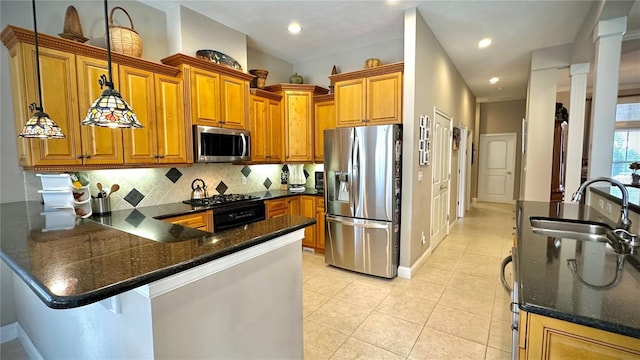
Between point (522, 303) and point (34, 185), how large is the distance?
334 centimetres

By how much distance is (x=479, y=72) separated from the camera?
5.51m

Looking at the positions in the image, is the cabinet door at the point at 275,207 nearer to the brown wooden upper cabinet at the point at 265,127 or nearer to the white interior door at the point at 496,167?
the brown wooden upper cabinet at the point at 265,127

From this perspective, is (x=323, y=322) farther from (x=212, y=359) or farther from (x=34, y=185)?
(x=34, y=185)

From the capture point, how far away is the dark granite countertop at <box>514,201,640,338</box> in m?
0.83

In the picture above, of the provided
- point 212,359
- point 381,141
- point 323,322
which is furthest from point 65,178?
point 381,141

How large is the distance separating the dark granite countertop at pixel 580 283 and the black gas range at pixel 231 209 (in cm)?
266

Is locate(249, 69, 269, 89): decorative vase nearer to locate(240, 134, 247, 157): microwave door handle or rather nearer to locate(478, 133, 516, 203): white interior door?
locate(240, 134, 247, 157): microwave door handle

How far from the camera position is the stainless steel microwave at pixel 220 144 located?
120 inches

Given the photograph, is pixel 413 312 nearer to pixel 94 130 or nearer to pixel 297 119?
pixel 297 119

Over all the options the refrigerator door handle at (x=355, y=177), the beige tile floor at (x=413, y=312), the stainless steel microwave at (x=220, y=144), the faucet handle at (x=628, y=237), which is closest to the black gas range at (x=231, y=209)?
the stainless steel microwave at (x=220, y=144)

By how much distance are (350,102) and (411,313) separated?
2.49 metres

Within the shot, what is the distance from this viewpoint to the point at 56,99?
2191 mm

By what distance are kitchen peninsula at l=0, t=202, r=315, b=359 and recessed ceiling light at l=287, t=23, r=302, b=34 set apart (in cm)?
283

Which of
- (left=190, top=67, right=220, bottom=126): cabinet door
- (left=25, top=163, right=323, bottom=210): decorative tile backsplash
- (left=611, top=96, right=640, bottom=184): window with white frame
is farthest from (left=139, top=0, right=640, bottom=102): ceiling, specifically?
(left=611, top=96, right=640, bottom=184): window with white frame
